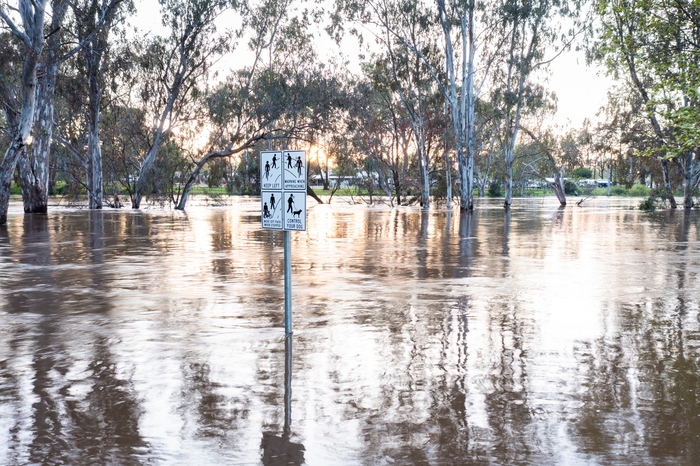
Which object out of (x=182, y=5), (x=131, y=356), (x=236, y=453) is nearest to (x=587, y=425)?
(x=236, y=453)

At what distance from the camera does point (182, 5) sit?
144 feet

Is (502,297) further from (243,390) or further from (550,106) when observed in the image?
(550,106)

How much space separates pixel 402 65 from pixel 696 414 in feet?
149

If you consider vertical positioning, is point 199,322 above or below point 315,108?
below

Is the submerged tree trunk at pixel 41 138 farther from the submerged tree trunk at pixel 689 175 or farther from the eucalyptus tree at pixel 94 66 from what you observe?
the submerged tree trunk at pixel 689 175

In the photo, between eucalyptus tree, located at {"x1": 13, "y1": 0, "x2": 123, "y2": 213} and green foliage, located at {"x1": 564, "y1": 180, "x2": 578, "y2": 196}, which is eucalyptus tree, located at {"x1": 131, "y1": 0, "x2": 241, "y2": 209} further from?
green foliage, located at {"x1": 564, "y1": 180, "x2": 578, "y2": 196}

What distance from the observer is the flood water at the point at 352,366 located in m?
4.60

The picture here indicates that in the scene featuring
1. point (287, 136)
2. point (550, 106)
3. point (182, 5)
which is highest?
point (182, 5)

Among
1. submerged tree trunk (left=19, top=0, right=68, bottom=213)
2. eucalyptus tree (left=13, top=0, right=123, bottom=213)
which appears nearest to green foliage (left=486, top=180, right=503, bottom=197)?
eucalyptus tree (left=13, top=0, right=123, bottom=213)

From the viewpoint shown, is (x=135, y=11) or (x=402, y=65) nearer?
(x=135, y=11)

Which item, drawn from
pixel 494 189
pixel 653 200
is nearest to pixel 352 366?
pixel 653 200

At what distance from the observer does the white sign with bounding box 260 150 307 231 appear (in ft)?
23.5

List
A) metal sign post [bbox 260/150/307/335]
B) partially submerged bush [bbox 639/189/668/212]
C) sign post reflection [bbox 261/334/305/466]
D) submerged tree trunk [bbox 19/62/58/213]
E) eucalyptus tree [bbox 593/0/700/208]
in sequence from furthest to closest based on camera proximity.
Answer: partially submerged bush [bbox 639/189/668/212], submerged tree trunk [bbox 19/62/58/213], eucalyptus tree [bbox 593/0/700/208], metal sign post [bbox 260/150/307/335], sign post reflection [bbox 261/334/305/466]

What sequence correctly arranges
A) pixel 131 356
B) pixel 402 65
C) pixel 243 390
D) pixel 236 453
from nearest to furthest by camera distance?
pixel 236 453 → pixel 243 390 → pixel 131 356 → pixel 402 65
